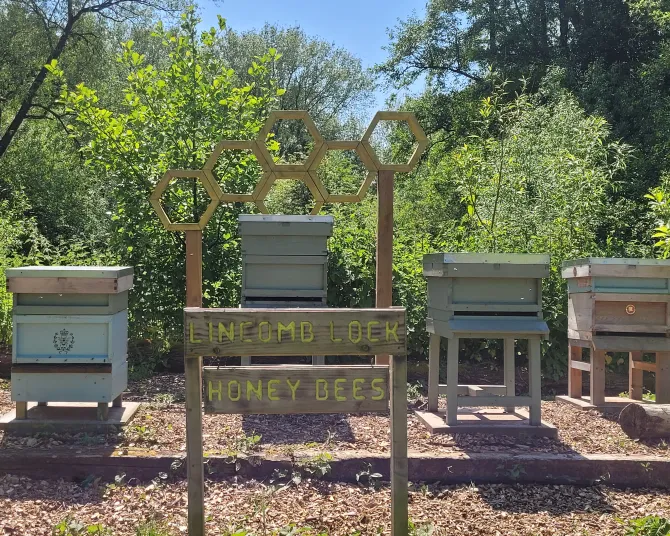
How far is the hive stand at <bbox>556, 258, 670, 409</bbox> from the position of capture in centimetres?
436

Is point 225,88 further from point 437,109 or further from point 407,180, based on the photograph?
point 437,109

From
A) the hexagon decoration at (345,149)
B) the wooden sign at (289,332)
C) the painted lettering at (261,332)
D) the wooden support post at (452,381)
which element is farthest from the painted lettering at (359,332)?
the hexagon decoration at (345,149)

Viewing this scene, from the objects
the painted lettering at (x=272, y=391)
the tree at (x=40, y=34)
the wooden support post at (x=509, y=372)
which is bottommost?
the wooden support post at (x=509, y=372)

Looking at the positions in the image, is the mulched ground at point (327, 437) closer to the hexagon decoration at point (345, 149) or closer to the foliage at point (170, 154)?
the hexagon decoration at point (345, 149)

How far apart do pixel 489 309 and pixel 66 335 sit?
2574 millimetres

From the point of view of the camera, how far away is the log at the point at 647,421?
3900 millimetres

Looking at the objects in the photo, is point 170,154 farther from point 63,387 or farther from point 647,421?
point 647,421

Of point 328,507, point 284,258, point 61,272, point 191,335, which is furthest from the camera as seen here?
point 284,258

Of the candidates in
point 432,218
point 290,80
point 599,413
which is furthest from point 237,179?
point 290,80

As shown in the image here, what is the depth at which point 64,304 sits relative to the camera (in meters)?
3.78

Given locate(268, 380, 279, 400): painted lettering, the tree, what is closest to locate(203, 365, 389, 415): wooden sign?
locate(268, 380, 279, 400): painted lettering

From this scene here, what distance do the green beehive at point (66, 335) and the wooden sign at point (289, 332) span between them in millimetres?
1507

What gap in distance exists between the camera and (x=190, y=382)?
8.07 feet

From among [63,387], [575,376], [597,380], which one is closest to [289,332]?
[63,387]
